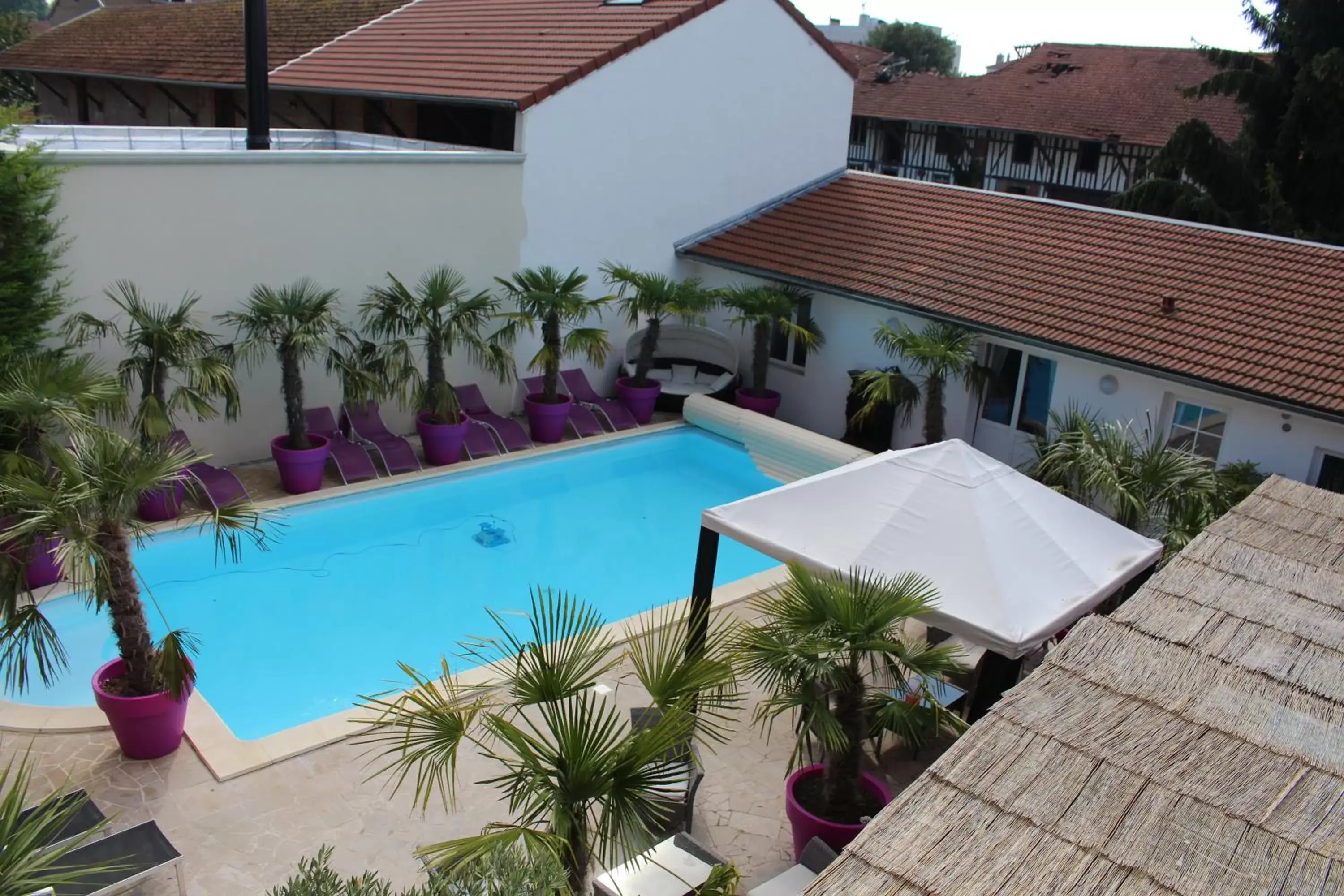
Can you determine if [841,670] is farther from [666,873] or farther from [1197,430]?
[1197,430]

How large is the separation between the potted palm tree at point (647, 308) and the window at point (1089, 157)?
2245 cm

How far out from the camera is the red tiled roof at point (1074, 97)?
34.9 metres

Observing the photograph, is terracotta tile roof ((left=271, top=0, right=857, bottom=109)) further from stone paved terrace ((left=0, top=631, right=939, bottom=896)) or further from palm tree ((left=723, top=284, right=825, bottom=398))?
stone paved terrace ((left=0, top=631, right=939, bottom=896))

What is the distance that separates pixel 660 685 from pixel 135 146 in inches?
580

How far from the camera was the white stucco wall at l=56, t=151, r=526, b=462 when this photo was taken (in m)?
13.5

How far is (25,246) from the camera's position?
12.0 meters

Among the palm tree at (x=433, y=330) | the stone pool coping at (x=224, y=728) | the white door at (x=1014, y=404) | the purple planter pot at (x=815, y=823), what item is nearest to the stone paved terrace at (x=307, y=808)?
the stone pool coping at (x=224, y=728)

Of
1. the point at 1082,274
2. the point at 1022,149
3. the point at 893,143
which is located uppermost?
the point at 1022,149

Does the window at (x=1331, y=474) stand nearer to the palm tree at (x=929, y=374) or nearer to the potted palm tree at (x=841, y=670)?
the palm tree at (x=929, y=374)

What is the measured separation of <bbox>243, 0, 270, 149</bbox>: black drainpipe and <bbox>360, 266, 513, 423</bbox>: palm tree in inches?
121

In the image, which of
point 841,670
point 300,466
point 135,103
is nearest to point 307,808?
point 841,670

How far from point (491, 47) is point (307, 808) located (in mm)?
15161

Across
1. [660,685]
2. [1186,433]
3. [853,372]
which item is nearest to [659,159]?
[853,372]

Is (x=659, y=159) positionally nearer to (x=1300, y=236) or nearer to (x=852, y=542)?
(x=852, y=542)
